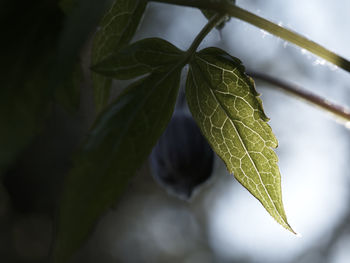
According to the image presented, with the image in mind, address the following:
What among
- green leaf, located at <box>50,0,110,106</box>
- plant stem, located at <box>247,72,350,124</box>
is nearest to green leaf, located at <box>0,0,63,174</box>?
green leaf, located at <box>50,0,110,106</box>

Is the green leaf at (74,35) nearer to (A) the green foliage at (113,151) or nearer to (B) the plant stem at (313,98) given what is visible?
(A) the green foliage at (113,151)

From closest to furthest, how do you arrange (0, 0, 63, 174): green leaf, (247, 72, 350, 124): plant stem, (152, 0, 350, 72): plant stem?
(0, 0, 63, 174): green leaf → (152, 0, 350, 72): plant stem → (247, 72, 350, 124): plant stem

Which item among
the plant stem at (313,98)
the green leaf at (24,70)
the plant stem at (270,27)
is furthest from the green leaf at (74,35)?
the plant stem at (313,98)

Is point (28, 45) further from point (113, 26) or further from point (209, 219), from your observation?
point (209, 219)

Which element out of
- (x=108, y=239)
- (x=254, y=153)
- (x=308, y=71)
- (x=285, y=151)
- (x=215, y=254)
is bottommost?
(x=215, y=254)

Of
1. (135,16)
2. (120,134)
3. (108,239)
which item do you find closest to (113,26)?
(135,16)

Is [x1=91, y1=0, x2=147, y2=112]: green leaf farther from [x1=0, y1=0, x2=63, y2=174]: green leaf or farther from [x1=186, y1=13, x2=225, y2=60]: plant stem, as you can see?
[x1=0, y1=0, x2=63, y2=174]: green leaf

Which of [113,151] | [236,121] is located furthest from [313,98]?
[113,151]
